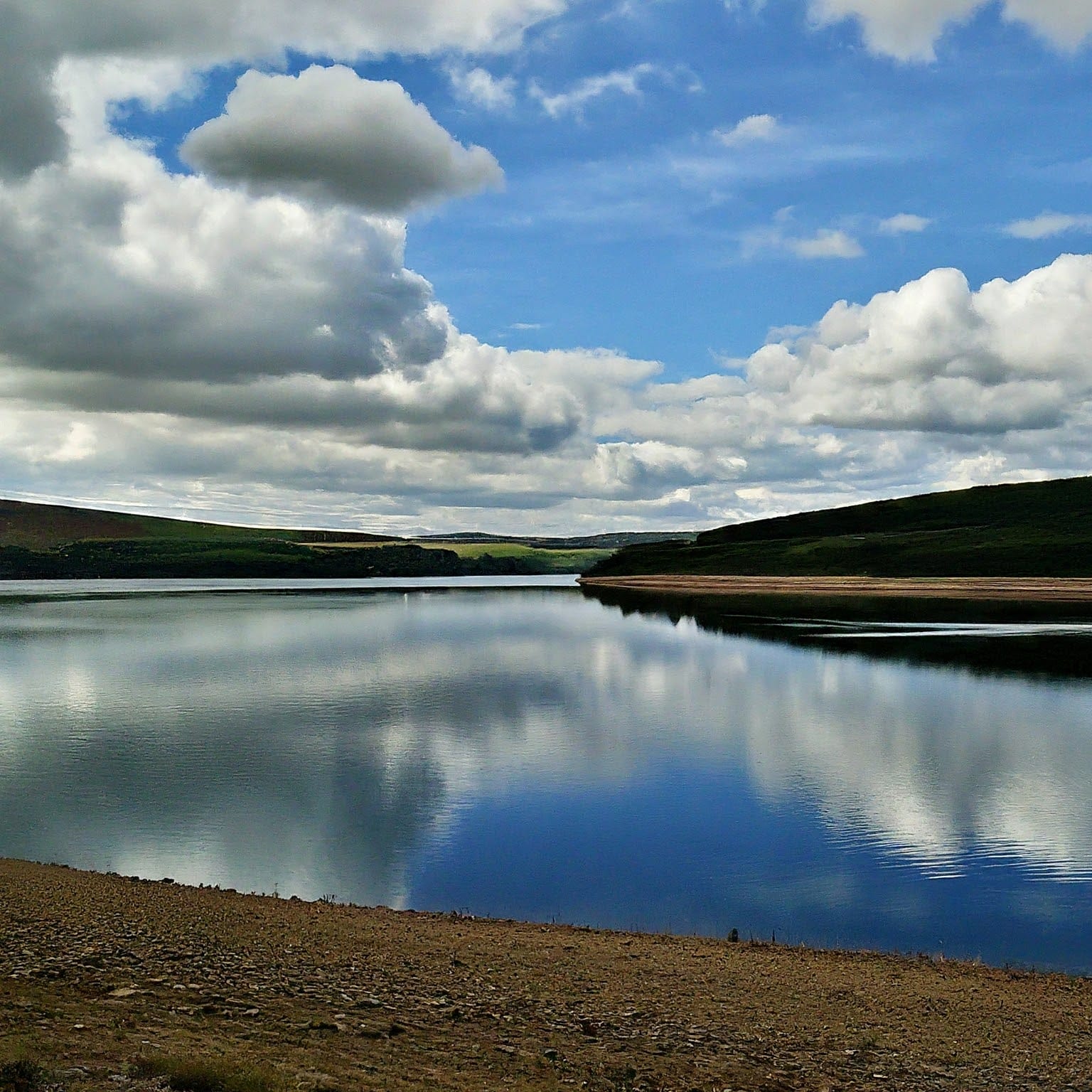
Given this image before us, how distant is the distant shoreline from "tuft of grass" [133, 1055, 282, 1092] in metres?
137

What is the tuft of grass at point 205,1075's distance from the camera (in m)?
9.20

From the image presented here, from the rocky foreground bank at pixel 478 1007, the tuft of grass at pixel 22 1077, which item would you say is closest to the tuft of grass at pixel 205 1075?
the rocky foreground bank at pixel 478 1007

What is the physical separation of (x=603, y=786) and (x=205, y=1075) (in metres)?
22.0

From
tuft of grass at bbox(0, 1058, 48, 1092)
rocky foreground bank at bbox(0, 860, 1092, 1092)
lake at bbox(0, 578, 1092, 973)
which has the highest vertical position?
tuft of grass at bbox(0, 1058, 48, 1092)

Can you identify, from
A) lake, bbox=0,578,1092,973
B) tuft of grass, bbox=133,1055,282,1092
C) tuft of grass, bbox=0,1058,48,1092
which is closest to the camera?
tuft of grass, bbox=0,1058,48,1092

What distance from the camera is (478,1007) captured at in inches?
507

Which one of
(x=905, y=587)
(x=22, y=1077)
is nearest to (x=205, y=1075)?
(x=22, y=1077)

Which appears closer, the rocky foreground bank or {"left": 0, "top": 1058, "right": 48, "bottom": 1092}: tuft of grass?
{"left": 0, "top": 1058, "right": 48, "bottom": 1092}: tuft of grass

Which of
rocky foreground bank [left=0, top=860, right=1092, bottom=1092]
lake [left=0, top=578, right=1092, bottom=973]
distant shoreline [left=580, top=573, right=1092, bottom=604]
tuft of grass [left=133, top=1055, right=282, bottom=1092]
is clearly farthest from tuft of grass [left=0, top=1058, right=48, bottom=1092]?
distant shoreline [left=580, top=573, right=1092, bottom=604]

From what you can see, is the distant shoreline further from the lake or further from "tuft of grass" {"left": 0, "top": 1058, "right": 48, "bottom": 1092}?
"tuft of grass" {"left": 0, "top": 1058, "right": 48, "bottom": 1092}

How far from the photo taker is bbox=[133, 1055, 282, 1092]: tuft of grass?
920 centimetres

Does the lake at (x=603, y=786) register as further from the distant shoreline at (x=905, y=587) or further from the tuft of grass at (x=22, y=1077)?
the distant shoreline at (x=905, y=587)

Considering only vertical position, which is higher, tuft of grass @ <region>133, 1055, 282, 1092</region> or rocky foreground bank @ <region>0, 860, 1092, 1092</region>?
tuft of grass @ <region>133, 1055, 282, 1092</region>

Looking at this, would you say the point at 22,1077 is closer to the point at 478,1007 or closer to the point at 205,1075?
the point at 205,1075
